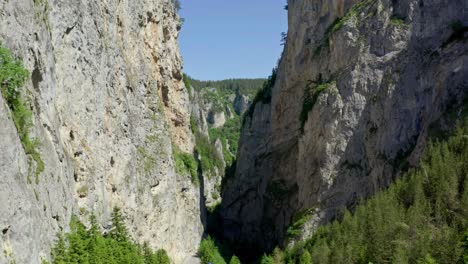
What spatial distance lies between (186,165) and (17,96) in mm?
47899

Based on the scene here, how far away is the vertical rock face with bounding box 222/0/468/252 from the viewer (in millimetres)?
51250

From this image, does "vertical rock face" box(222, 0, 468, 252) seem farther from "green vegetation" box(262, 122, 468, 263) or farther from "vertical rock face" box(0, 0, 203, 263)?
"vertical rock face" box(0, 0, 203, 263)

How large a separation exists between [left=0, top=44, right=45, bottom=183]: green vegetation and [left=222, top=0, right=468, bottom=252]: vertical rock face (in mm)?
33263

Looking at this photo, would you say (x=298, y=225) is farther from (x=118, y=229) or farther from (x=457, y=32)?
(x=457, y=32)

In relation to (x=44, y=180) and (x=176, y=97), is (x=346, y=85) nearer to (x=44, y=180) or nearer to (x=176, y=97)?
(x=176, y=97)

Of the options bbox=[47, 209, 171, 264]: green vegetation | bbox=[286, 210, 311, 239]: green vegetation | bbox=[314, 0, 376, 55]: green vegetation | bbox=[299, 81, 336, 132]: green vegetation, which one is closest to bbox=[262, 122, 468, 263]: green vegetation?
bbox=[286, 210, 311, 239]: green vegetation

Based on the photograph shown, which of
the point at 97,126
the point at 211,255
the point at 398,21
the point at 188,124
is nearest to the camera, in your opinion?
the point at 97,126

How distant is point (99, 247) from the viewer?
36.0 meters

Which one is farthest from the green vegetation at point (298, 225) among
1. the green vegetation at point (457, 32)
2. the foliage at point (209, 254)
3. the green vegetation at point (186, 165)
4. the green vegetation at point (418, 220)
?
the green vegetation at point (457, 32)

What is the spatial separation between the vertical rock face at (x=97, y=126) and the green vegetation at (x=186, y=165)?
136 cm

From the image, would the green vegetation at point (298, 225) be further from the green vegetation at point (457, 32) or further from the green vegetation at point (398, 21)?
the green vegetation at point (457, 32)

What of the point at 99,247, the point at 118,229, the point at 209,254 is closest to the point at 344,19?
the point at 209,254

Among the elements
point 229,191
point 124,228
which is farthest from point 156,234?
point 229,191

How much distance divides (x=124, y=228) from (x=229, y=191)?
182 ft
